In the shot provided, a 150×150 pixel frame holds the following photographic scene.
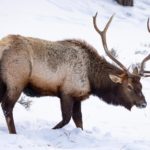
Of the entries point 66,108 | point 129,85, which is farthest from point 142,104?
point 66,108

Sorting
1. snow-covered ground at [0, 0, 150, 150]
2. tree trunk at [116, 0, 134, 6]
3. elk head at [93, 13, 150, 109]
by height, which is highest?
elk head at [93, 13, 150, 109]

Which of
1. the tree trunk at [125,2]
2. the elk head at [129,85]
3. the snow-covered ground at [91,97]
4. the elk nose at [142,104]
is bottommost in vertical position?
the tree trunk at [125,2]

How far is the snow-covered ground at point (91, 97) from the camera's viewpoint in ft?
27.0

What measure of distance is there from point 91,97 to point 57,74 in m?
2.79

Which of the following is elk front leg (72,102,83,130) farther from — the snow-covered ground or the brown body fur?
the snow-covered ground

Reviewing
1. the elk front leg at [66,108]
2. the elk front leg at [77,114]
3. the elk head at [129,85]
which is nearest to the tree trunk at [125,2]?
the elk head at [129,85]

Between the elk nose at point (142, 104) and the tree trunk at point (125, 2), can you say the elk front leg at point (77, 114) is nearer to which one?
the elk nose at point (142, 104)

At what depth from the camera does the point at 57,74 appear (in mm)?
9133

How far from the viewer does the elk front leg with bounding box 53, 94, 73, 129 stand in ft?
30.0

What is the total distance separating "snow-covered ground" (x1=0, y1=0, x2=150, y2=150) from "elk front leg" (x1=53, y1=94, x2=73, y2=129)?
0.12 metres

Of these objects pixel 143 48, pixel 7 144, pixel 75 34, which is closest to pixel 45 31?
pixel 75 34

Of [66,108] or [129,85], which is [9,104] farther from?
[129,85]

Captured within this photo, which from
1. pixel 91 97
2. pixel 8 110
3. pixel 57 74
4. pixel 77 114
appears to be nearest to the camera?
pixel 8 110

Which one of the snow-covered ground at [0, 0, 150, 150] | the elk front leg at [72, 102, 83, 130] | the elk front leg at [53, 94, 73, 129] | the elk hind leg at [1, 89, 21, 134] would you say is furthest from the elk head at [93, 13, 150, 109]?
the elk hind leg at [1, 89, 21, 134]
